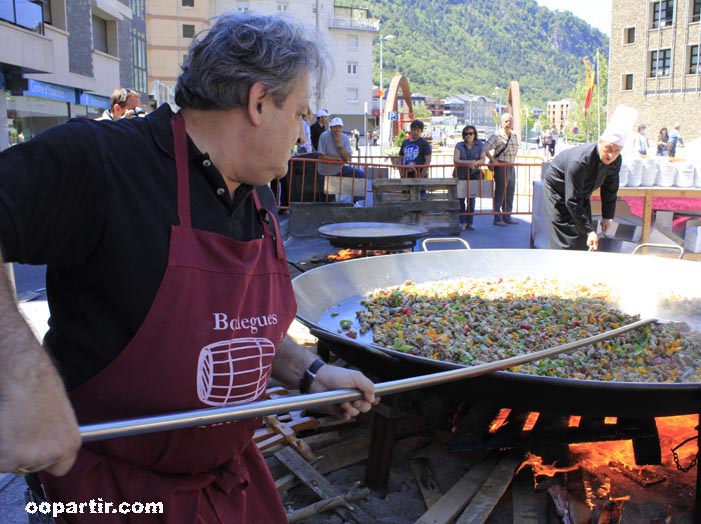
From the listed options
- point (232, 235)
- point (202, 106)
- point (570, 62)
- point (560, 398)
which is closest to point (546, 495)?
point (560, 398)

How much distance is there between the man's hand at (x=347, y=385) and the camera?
4.87ft

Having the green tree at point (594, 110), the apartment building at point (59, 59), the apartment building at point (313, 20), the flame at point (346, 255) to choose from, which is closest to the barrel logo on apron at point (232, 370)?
the flame at point (346, 255)

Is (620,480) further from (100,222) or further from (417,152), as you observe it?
(417,152)

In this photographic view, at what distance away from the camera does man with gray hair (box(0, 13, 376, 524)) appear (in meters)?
1.19

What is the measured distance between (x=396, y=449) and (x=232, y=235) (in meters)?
2.04

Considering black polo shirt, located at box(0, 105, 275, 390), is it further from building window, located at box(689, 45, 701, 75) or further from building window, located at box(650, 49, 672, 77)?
building window, located at box(650, 49, 672, 77)

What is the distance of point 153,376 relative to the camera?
4.14 feet

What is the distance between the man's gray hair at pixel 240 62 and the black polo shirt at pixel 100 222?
0.37 feet

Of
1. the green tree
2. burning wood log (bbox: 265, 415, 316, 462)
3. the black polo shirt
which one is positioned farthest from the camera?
the green tree

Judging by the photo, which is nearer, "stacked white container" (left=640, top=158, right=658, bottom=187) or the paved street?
the paved street

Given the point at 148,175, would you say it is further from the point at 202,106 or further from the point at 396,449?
the point at 396,449

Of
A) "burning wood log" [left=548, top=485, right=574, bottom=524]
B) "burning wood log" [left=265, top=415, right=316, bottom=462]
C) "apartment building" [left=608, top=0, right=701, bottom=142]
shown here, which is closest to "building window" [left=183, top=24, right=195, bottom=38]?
"apartment building" [left=608, top=0, right=701, bottom=142]

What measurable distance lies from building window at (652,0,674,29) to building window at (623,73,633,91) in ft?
11.7

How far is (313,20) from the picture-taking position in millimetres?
47531
